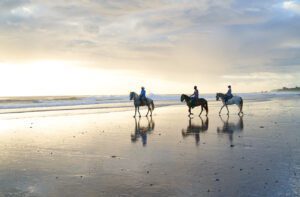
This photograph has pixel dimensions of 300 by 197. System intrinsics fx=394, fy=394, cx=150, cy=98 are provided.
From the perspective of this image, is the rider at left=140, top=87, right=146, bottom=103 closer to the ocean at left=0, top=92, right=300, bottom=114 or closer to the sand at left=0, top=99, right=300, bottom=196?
the ocean at left=0, top=92, right=300, bottom=114

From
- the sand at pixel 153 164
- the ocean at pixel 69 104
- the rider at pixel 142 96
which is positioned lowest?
the sand at pixel 153 164

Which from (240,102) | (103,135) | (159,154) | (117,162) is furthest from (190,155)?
(240,102)

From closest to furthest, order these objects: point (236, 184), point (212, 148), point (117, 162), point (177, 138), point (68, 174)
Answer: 1. point (236, 184)
2. point (68, 174)
3. point (117, 162)
4. point (212, 148)
5. point (177, 138)

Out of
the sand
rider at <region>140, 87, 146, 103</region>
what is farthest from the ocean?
the sand

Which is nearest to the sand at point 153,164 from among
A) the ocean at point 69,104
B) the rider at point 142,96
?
the rider at point 142,96

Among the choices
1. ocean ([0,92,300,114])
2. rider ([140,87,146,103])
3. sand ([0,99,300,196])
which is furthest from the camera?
ocean ([0,92,300,114])

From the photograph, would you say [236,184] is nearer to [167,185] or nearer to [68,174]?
[167,185]

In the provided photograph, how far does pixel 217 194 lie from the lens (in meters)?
8.03

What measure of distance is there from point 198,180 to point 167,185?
816 millimetres

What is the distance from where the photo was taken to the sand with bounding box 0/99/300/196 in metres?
8.47

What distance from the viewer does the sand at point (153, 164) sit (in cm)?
847

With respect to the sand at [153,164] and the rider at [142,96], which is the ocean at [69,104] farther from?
the sand at [153,164]

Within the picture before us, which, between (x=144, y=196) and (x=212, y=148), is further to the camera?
(x=212, y=148)

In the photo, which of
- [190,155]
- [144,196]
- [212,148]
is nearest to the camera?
[144,196]
